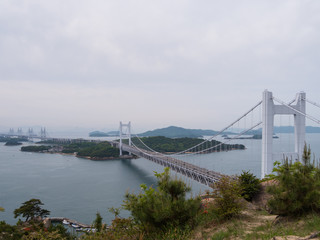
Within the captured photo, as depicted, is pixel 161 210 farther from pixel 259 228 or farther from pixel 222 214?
pixel 259 228

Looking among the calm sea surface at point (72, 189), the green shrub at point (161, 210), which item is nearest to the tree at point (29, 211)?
the calm sea surface at point (72, 189)

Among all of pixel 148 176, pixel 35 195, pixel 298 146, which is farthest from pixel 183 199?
pixel 148 176

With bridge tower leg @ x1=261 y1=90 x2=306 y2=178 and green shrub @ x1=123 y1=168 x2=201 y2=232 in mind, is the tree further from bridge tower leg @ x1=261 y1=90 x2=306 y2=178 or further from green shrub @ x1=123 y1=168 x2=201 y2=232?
bridge tower leg @ x1=261 y1=90 x2=306 y2=178

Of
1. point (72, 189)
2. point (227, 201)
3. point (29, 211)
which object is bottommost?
point (72, 189)

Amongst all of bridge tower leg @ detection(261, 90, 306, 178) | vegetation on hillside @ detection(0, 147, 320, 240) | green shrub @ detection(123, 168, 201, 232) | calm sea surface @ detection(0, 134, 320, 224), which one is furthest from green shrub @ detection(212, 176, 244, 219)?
calm sea surface @ detection(0, 134, 320, 224)

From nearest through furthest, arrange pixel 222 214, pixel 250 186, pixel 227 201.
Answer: pixel 222 214
pixel 227 201
pixel 250 186

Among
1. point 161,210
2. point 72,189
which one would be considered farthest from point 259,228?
point 72,189
